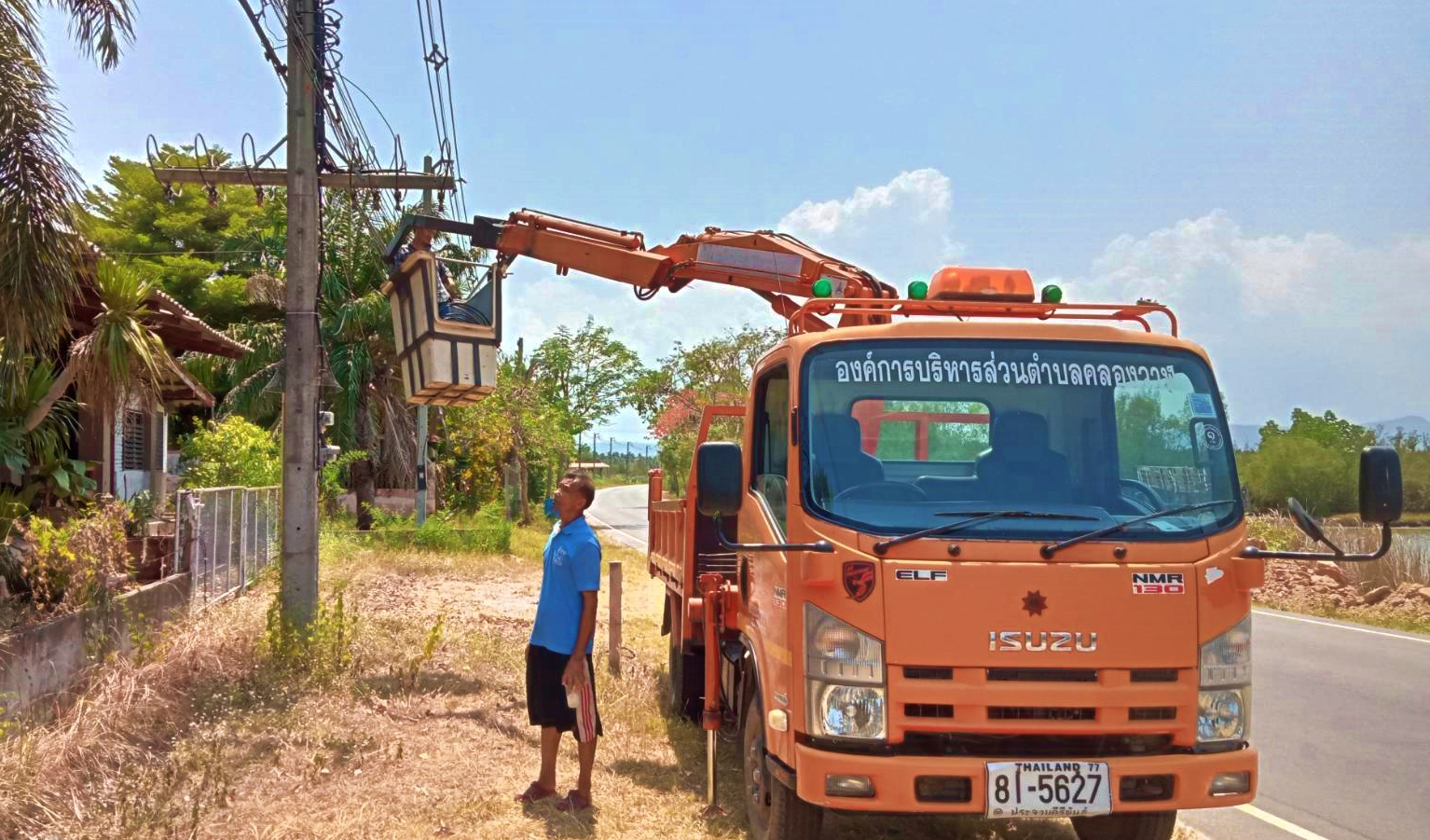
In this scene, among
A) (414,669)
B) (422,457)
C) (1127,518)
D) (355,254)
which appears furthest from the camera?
(355,254)

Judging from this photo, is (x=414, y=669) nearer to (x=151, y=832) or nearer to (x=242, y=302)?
(x=151, y=832)

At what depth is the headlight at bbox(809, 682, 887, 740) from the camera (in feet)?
14.3

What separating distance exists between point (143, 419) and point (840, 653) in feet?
51.6

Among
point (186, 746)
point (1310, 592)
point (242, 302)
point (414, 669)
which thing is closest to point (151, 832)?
point (186, 746)

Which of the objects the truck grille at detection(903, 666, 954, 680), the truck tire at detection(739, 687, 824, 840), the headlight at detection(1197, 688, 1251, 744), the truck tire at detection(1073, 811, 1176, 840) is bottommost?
the truck tire at detection(1073, 811, 1176, 840)

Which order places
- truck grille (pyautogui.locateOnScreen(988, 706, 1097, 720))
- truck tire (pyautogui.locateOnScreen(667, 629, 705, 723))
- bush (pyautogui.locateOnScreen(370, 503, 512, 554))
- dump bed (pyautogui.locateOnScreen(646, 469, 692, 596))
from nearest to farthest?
truck grille (pyautogui.locateOnScreen(988, 706, 1097, 720)), dump bed (pyautogui.locateOnScreen(646, 469, 692, 596)), truck tire (pyautogui.locateOnScreen(667, 629, 705, 723)), bush (pyautogui.locateOnScreen(370, 503, 512, 554))

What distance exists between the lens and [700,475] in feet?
15.6

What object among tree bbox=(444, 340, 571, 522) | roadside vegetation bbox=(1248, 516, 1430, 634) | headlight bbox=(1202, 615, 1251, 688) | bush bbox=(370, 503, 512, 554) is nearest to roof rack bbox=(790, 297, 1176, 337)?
headlight bbox=(1202, 615, 1251, 688)

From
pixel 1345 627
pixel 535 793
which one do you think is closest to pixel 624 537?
pixel 1345 627

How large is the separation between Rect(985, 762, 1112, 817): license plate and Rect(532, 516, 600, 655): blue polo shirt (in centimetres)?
249

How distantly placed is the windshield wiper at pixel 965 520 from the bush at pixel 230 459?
13.9 metres

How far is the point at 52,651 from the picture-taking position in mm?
7422

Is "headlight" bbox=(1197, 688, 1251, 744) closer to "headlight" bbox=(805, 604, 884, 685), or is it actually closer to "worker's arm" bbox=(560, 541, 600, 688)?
"headlight" bbox=(805, 604, 884, 685)

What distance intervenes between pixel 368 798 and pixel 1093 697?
389cm
